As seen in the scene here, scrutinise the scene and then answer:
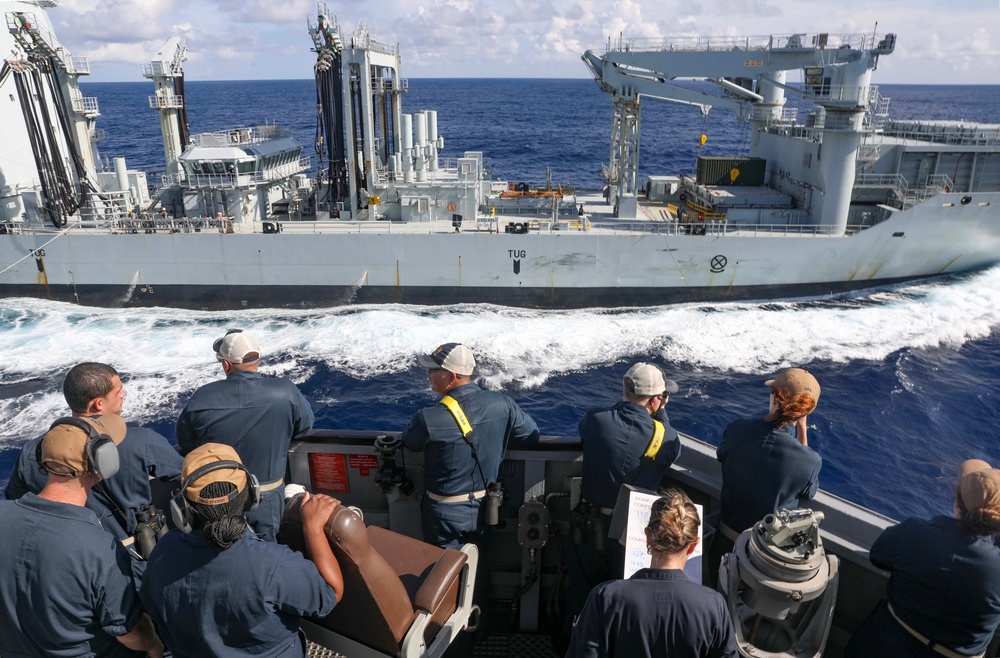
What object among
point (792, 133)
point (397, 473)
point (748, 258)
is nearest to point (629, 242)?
point (748, 258)

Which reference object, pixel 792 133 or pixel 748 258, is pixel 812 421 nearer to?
pixel 748 258

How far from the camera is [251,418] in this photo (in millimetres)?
Result: 4273

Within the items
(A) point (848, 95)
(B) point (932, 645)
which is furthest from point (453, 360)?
(A) point (848, 95)

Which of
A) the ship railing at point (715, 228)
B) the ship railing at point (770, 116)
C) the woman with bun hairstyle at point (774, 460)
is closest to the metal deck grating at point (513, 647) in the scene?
the woman with bun hairstyle at point (774, 460)

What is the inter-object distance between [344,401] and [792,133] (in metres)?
21.6

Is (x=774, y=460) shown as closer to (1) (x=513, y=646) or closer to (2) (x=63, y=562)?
(1) (x=513, y=646)

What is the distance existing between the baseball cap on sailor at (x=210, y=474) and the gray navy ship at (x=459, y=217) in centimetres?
1947

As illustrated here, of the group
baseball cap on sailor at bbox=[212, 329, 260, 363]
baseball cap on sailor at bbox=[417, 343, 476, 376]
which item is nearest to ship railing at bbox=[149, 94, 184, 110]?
baseball cap on sailor at bbox=[212, 329, 260, 363]

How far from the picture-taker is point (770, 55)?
72.7 feet

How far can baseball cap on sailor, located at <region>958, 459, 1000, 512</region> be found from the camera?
303 cm

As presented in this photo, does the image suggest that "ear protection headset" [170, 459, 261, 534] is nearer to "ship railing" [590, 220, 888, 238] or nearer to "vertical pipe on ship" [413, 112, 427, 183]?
"ship railing" [590, 220, 888, 238]

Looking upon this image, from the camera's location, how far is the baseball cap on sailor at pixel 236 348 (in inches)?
171

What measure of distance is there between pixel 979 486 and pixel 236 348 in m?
4.29

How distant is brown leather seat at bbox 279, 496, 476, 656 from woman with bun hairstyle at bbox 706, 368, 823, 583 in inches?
69.7
